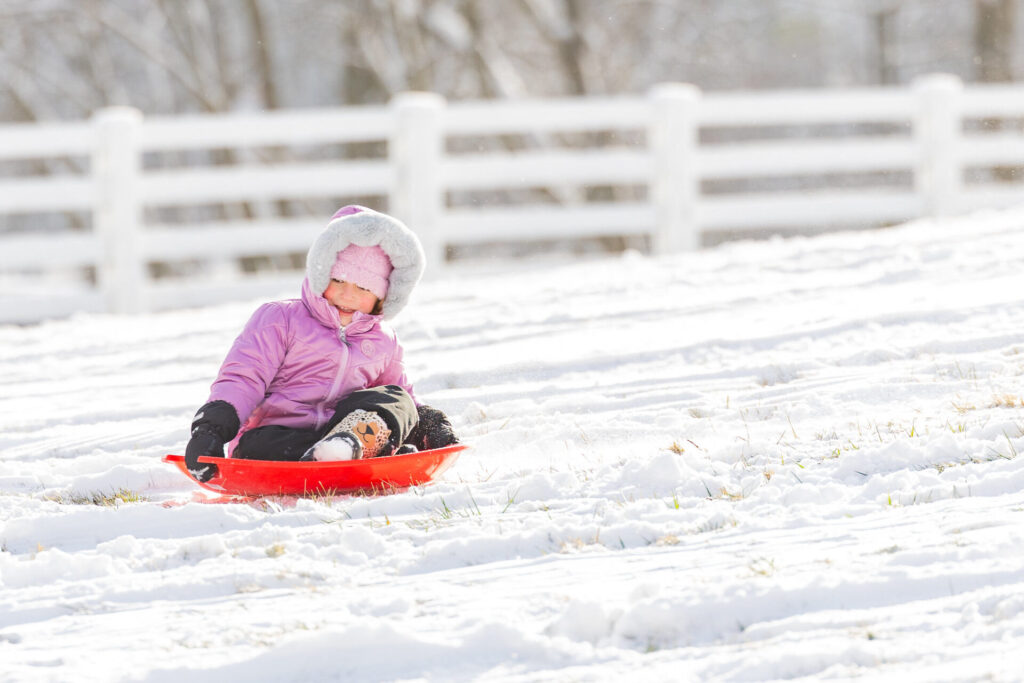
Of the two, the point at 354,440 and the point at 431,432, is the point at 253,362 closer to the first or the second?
the point at 354,440

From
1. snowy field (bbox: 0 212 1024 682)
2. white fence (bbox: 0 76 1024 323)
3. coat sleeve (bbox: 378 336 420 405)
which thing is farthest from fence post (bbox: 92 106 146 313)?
coat sleeve (bbox: 378 336 420 405)

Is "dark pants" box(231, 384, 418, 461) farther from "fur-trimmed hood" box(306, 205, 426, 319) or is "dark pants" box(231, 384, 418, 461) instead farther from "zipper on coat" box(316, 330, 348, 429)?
"fur-trimmed hood" box(306, 205, 426, 319)

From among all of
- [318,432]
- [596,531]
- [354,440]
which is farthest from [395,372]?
[596,531]

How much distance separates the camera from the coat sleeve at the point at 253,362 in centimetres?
326

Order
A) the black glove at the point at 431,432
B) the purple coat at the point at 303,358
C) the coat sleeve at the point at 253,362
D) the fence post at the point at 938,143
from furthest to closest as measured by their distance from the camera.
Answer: the fence post at the point at 938,143
the black glove at the point at 431,432
the purple coat at the point at 303,358
the coat sleeve at the point at 253,362

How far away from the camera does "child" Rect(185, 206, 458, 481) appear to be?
329 cm

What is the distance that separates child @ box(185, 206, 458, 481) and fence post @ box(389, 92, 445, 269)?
551 cm

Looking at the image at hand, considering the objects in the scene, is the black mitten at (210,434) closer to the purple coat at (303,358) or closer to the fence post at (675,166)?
the purple coat at (303,358)

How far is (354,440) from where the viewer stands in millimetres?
3184

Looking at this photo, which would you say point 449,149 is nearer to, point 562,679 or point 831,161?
point 831,161

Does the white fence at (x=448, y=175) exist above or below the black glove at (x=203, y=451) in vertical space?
above

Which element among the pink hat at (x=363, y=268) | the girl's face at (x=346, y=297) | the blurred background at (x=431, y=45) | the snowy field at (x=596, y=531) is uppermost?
the blurred background at (x=431, y=45)

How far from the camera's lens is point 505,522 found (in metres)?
2.87

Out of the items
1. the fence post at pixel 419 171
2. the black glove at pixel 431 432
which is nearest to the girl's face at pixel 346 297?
the black glove at pixel 431 432
